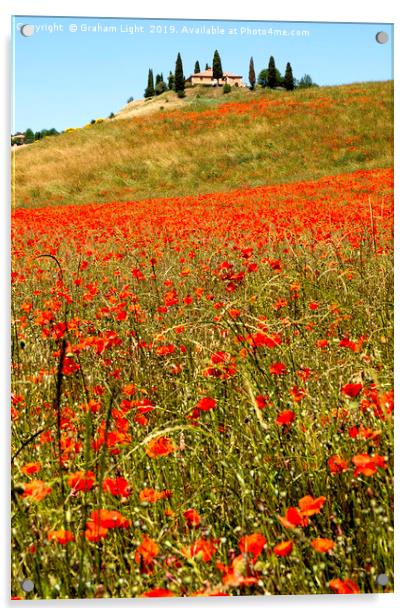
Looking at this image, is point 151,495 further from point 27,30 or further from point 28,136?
point 27,30

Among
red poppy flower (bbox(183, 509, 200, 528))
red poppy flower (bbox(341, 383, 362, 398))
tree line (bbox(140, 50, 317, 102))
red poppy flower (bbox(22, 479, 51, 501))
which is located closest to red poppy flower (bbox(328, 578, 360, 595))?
red poppy flower (bbox(183, 509, 200, 528))

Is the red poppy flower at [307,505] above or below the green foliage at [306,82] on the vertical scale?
below

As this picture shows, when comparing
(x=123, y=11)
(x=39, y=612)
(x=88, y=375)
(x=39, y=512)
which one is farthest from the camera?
(x=123, y=11)

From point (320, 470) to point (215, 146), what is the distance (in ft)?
5.59

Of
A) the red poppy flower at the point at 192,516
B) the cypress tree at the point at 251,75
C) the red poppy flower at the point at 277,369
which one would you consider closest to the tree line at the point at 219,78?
the cypress tree at the point at 251,75

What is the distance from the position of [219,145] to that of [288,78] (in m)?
0.55

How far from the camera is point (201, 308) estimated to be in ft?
7.91

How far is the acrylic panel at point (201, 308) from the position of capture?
180 cm

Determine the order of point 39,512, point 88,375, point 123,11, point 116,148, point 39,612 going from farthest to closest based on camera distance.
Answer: point 116,148 → point 123,11 → point 88,375 → point 39,612 → point 39,512

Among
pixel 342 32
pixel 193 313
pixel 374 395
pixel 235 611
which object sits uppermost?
pixel 342 32

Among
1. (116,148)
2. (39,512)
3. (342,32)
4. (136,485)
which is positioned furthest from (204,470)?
(342,32)

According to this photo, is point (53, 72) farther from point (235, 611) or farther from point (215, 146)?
point (235, 611)

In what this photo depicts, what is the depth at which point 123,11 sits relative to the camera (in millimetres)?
2375

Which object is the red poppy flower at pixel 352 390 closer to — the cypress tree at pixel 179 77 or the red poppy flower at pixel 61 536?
the red poppy flower at pixel 61 536
